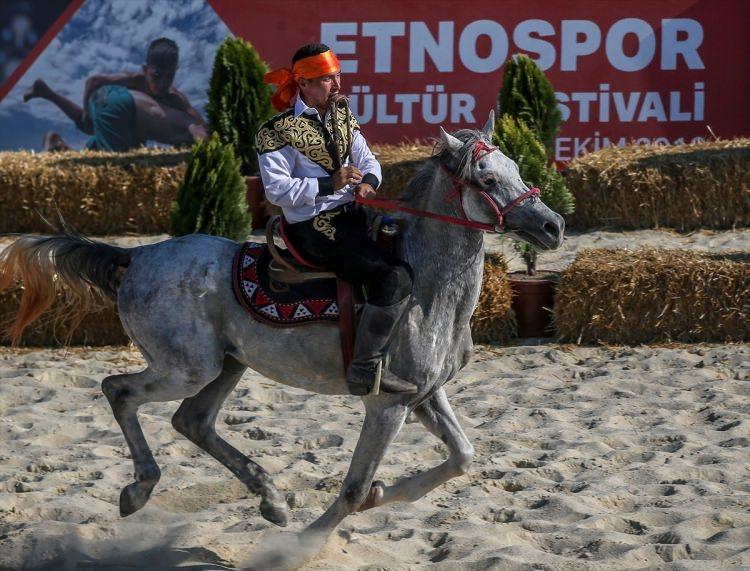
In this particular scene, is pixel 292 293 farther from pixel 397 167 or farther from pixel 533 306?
pixel 397 167

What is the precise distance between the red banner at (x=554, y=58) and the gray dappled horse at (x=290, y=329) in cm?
692

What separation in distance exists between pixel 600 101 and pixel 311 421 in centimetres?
596

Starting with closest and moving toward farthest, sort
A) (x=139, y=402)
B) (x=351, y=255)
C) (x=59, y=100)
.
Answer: (x=351, y=255) → (x=139, y=402) → (x=59, y=100)

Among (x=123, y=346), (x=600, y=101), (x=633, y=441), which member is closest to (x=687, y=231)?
(x=600, y=101)

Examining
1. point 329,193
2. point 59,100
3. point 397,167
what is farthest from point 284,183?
point 59,100

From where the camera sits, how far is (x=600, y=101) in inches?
491

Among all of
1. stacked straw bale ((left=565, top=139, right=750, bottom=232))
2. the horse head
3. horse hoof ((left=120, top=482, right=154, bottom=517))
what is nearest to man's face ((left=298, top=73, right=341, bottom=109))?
the horse head

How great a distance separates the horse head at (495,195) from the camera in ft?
17.0

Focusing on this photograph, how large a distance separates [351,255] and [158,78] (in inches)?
325

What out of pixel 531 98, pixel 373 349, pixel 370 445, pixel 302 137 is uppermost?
pixel 531 98

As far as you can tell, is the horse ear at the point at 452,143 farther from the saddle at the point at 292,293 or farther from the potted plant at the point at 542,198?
the potted plant at the point at 542,198

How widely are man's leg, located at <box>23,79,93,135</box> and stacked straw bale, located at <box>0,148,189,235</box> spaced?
1328 millimetres

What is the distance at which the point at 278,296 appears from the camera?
5.64m

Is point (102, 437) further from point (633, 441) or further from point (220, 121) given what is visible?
point (220, 121)
